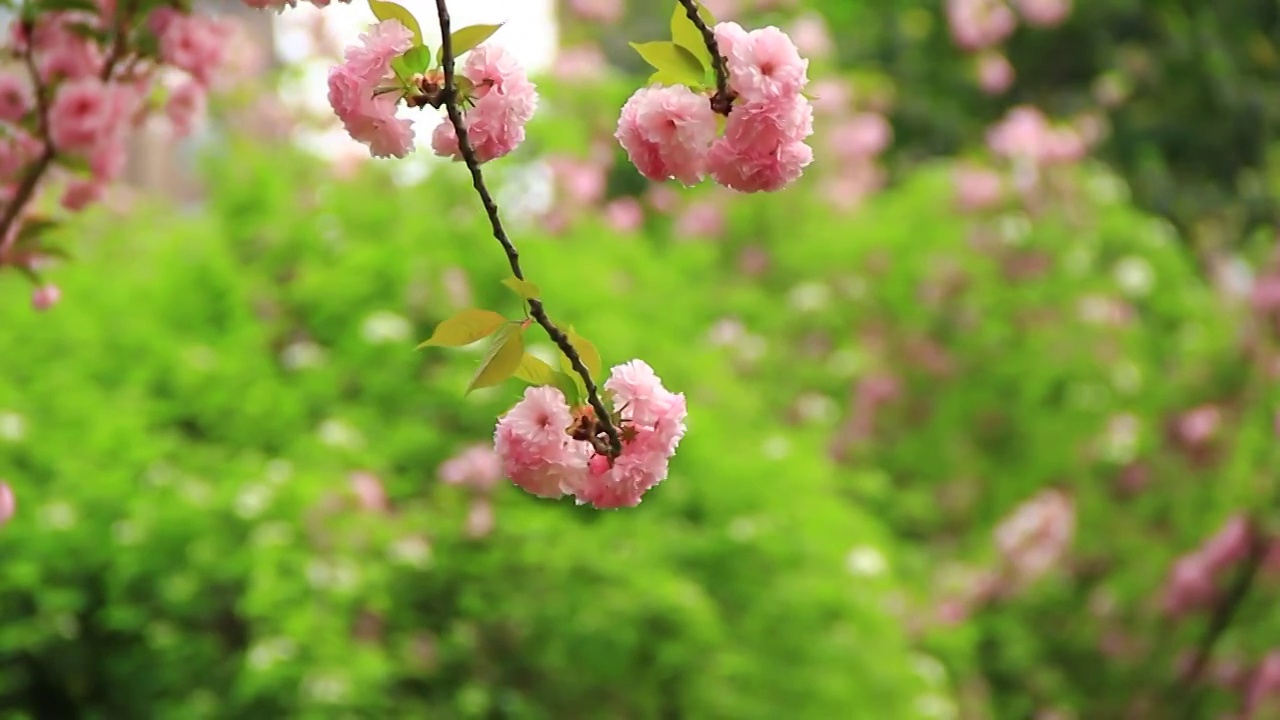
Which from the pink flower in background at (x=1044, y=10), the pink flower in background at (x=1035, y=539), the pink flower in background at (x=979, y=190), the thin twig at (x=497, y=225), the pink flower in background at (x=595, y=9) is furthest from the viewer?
the pink flower in background at (x=1044, y=10)

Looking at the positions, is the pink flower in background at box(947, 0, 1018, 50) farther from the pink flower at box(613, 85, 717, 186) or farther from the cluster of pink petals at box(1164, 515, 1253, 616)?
the pink flower at box(613, 85, 717, 186)

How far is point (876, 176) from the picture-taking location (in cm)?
734

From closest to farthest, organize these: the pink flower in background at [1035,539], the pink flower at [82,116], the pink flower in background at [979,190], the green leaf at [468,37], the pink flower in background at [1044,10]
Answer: the green leaf at [468,37] → the pink flower at [82,116] → the pink flower in background at [1035,539] → the pink flower in background at [979,190] → the pink flower in background at [1044,10]

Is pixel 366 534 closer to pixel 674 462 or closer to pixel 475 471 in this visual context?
pixel 475 471

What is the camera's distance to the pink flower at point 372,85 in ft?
4.21

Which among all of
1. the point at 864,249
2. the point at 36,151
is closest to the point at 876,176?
the point at 864,249

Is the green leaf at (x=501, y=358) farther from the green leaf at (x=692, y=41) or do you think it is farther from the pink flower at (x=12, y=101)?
the pink flower at (x=12, y=101)

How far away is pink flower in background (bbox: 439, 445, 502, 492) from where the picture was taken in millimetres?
3479

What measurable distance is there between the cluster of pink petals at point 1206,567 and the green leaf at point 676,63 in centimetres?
357

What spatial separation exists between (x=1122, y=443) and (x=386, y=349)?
2625 mm

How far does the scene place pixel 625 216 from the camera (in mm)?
6059

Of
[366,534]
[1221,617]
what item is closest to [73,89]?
[366,534]

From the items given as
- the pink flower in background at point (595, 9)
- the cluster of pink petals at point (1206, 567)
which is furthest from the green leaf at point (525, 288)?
the pink flower in background at point (595, 9)

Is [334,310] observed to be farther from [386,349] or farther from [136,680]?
[136,680]
